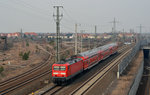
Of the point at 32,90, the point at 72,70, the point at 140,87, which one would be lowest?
the point at 140,87

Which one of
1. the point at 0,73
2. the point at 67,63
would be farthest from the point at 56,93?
the point at 0,73

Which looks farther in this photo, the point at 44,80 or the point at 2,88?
the point at 44,80

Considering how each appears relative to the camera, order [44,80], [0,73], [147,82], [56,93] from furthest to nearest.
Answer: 1. [147,82]
2. [0,73]
3. [44,80]
4. [56,93]

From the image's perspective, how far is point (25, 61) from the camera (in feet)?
133

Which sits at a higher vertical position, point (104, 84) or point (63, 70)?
point (63, 70)

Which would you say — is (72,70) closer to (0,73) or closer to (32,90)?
(32,90)

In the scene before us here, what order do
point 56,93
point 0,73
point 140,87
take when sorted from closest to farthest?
1. point 56,93
2. point 0,73
3. point 140,87

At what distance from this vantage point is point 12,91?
20.5 metres

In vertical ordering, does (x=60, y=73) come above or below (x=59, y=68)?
below

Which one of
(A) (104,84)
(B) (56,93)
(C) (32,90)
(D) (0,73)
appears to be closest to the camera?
(B) (56,93)

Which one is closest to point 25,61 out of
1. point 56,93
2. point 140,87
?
point 56,93

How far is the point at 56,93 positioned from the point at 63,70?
350cm

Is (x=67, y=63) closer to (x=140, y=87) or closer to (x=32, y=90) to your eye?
(x=32, y=90)

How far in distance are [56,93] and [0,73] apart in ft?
44.5
